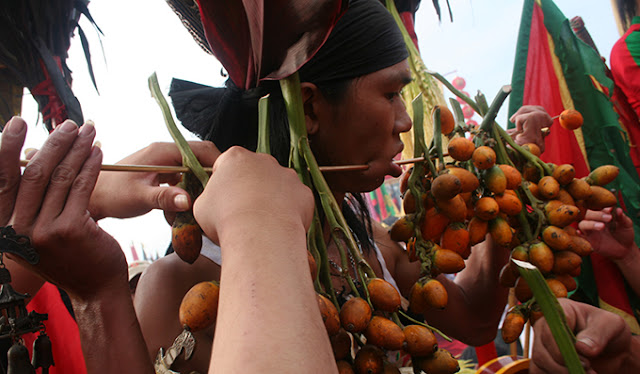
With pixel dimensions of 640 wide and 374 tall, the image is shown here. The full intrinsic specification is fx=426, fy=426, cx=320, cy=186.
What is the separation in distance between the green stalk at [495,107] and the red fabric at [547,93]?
0.79 m

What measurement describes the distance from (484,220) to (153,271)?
73 centimetres

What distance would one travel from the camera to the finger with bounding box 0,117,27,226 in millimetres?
596

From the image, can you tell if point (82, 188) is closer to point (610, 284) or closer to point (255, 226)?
point (255, 226)

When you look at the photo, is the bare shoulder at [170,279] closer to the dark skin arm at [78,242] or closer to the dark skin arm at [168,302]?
the dark skin arm at [168,302]

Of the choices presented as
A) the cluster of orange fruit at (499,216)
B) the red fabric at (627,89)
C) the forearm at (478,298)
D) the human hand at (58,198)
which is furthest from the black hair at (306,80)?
the red fabric at (627,89)

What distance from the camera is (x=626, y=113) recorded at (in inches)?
67.9

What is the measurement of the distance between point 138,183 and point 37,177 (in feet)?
0.59

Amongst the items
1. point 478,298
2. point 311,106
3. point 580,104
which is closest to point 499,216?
point 311,106

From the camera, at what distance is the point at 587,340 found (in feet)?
2.31

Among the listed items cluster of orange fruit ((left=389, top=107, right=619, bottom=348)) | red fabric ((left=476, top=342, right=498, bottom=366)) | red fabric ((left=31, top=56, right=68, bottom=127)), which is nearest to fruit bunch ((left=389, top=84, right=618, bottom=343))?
cluster of orange fruit ((left=389, top=107, right=619, bottom=348))

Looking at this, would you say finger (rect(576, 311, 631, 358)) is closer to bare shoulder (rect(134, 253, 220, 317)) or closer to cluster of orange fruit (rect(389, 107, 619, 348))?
cluster of orange fruit (rect(389, 107, 619, 348))

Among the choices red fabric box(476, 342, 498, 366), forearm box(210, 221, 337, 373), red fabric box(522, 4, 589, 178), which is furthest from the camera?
red fabric box(476, 342, 498, 366)

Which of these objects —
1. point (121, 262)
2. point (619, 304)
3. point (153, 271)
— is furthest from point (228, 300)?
point (619, 304)

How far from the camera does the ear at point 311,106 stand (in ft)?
3.15
